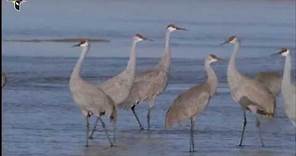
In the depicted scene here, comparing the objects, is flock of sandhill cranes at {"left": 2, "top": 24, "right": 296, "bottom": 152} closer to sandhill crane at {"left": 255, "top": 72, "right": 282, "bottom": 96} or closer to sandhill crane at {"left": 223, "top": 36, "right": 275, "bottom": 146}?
sandhill crane at {"left": 223, "top": 36, "right": 275, "bottom": 146}

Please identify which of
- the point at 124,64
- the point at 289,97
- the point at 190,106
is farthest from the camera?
the point at 124,64

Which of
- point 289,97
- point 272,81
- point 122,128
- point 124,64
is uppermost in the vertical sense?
point 289,97

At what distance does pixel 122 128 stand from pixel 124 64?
7029 millimetres

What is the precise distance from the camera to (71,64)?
65.1 ft

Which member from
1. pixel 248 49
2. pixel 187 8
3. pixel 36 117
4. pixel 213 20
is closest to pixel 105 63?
pixel 248 49

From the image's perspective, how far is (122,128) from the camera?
43.2 ft

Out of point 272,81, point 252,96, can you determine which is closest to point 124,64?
point 272,81

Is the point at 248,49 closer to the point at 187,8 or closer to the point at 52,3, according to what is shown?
the point at 187,8

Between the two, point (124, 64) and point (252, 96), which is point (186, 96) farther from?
point (124, 64)

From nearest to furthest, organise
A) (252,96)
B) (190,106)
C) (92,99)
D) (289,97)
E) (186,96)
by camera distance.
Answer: (289,97)
(92,99)
(190,106)
(186,96)
(252,96)

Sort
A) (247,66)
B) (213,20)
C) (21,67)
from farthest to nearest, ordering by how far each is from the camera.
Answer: (213,20) < (247,66) < (21,67)

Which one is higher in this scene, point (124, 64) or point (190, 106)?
point (190, 106)

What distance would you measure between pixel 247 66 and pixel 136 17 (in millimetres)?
13624

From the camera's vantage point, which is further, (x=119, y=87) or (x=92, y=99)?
(x=119, y=87)
